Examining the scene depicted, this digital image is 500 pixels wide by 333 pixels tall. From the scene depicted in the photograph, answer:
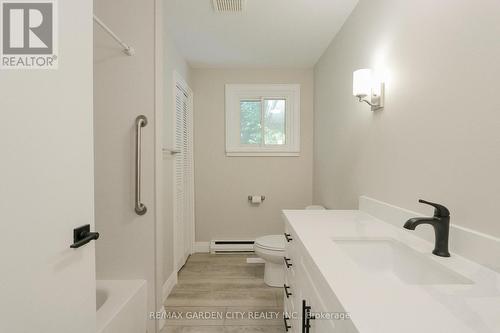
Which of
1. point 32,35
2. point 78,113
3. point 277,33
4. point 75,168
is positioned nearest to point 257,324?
point 75,168

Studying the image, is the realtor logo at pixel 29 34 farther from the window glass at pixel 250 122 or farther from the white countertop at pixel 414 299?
the window glass at pixel 250 122

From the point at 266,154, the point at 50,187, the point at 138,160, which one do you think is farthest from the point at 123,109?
the point at 266,154

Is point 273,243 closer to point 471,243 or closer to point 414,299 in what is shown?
point 471,243

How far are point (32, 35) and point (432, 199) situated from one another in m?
1.60

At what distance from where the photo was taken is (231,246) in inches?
123

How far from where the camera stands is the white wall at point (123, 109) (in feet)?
4.99

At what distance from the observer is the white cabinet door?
1.95 ft

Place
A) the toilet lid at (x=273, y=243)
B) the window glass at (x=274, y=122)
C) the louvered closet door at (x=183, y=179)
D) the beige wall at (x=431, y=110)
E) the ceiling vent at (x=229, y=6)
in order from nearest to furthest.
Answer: the beige wall at (x=431, y=110), the ceiling vent at (x=229, y=6), the toilet lid at (x=273, y=243), the louvered closet door at (x=183, y=179), the window glass at (x=274, y=122)

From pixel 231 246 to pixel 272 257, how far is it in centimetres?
107

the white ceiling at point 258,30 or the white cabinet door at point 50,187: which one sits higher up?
the white ceiling at point 258,30

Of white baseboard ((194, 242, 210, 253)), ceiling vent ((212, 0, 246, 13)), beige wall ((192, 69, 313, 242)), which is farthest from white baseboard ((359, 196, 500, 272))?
white baseboard ((194, 242, 210, 253))

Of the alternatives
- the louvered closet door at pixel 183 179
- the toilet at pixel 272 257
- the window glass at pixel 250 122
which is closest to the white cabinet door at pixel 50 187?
the toilet at pixel 272 257

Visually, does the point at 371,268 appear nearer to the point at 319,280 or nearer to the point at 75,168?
the point at 319,280

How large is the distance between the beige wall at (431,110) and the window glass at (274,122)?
1338mm
